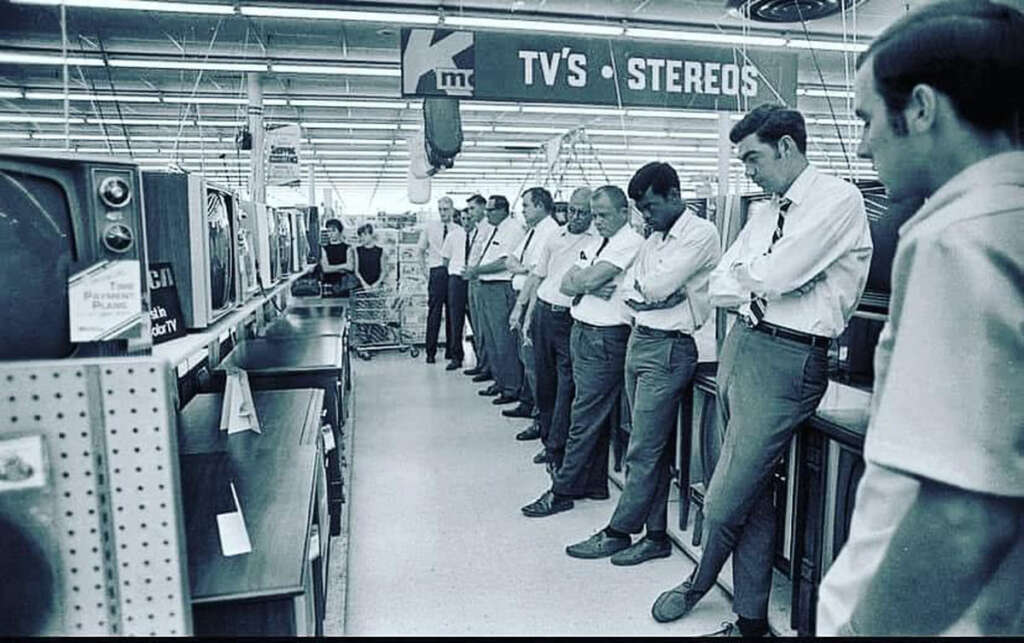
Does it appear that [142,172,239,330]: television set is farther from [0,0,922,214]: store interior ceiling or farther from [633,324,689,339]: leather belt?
[633,324,689,339]: leather belt

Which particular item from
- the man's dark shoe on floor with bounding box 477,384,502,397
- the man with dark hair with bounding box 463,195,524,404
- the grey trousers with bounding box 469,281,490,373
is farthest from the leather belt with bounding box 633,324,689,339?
the grey trousers with bounding box 469,281,490,373

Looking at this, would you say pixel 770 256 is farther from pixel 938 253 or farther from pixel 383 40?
pixel 383 40

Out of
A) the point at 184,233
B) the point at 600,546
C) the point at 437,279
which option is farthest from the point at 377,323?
the point at 184,233

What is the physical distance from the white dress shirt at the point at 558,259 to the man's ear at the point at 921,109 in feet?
10.3

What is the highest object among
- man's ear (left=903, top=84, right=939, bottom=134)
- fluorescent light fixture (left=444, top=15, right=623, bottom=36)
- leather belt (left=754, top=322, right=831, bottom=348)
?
fluorescent light fixture (left=444, top=15, right=623, bottom=36)

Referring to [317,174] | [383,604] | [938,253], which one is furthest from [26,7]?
[317,174]

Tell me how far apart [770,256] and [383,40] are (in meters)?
7.89

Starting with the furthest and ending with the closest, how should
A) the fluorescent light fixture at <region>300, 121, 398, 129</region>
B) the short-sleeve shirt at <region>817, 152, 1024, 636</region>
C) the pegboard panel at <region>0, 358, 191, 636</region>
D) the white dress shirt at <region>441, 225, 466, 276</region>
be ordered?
the fluorescent light fixture at <region>300, 121, 398, 129</region> < the white dress shirt at <region>441, 225, 466, 276</region> < the pegboard panel at <region>0, 358, 191, 636</region> < the short-sleeve shirt at <region>817, 152, 1024, 636</region>

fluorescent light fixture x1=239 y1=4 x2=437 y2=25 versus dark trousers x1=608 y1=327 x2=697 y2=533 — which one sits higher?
fluorescent light fixture x1=239 y1=4 x2=437 y2=25

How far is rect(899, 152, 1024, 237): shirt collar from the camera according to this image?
2.38 feet

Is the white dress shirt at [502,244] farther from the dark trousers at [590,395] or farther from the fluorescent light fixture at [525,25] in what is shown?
the dark trousers at [590,395]

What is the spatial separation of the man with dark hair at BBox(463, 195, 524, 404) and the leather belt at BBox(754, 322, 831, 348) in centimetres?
357

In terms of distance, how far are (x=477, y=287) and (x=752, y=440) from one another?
159 inches

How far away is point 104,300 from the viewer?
1123 millimetres
